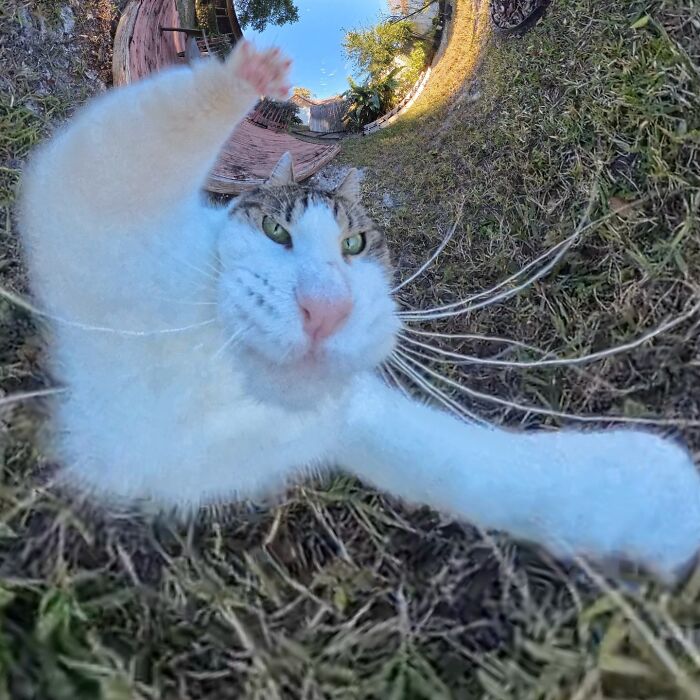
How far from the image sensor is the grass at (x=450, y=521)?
792 mm

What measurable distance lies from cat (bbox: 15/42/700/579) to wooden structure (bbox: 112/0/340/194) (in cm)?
60

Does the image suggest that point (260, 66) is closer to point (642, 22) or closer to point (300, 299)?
point (300, 299)

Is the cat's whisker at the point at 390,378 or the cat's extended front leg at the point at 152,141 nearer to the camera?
the cat's extended front leg at the point at 152,141

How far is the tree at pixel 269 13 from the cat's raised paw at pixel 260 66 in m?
1.03

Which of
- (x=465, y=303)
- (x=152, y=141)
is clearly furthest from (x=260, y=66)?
(x=465, y=303)

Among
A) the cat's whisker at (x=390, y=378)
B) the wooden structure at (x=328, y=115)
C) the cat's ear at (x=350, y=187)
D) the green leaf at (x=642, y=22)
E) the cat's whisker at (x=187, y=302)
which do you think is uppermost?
the wooden structure at (x=328, y=115)

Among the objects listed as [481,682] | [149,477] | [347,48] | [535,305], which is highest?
[347,48]

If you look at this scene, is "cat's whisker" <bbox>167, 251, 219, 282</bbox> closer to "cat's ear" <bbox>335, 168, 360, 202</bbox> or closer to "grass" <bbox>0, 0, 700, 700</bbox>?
"cat's ear" <bbox>335, 168, 360, 202</bbox>

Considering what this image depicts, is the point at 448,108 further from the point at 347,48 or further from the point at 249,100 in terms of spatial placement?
the point at 249,100

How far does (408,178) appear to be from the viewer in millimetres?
1705

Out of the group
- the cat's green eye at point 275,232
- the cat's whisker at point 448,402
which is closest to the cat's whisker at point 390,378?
the cat's whisker at point 448,402

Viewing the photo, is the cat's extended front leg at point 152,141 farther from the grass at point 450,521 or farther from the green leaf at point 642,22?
the green leaf at point 642,22

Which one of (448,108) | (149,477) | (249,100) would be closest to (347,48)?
(448,108)

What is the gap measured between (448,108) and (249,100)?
114cm
